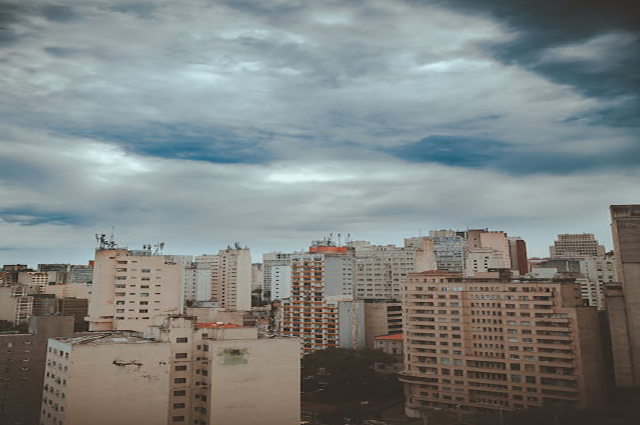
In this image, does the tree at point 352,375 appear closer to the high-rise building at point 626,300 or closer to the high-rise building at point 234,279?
the high-rise building at point 626,300

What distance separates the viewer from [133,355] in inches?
893

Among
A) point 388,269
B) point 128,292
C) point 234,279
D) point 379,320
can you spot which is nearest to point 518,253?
point 388,269

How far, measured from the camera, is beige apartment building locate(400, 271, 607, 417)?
2969cm

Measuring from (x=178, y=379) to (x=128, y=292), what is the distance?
2070cm

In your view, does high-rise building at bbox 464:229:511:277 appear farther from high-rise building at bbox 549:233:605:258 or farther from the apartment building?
high-rise building at bbox 549:233:605:258

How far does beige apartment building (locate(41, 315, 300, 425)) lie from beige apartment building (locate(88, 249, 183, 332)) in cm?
1699

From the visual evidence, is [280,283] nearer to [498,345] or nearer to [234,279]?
[234,279]

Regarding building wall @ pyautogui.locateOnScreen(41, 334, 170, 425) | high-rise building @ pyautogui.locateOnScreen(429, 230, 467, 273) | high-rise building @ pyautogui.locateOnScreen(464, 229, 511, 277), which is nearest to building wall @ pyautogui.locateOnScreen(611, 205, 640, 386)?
building wall @ pyautogui.locateOnScreen(41, 334, 170, 425)

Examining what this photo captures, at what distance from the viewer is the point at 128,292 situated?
139ft

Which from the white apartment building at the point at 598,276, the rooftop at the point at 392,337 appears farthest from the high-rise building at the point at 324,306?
the white apartment building at the point at 598,276

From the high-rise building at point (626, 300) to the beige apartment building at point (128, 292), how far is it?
3109 cm

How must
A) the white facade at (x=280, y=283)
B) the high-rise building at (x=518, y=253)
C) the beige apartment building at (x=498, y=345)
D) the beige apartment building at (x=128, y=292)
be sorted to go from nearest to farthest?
the beige apartment building at (x=498, y=345) < the beige apartment building at (x=128, y=292) < the white facade at (x=280, y=283) < the high-rise building at (x=518, y=253)

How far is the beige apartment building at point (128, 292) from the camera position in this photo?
137 feet

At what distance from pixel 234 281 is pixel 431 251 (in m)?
29.5
